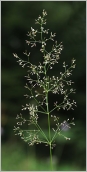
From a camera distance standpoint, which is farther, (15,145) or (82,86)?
(82,86)

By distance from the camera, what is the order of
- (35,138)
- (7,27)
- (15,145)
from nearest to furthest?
(35,138) → (15,145) → (7,27)

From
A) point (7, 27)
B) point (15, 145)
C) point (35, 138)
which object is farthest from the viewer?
point (7, 27)

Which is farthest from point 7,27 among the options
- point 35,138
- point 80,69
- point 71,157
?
point 35,138

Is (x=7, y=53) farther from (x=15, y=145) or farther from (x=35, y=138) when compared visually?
(x=35, y=138)

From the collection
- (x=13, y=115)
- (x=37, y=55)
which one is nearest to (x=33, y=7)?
(x=37, y=55)

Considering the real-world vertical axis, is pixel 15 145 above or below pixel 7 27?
below

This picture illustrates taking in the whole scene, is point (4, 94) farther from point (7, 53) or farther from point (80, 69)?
point (80, 69)

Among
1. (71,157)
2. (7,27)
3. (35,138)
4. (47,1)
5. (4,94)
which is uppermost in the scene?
(47,1)
